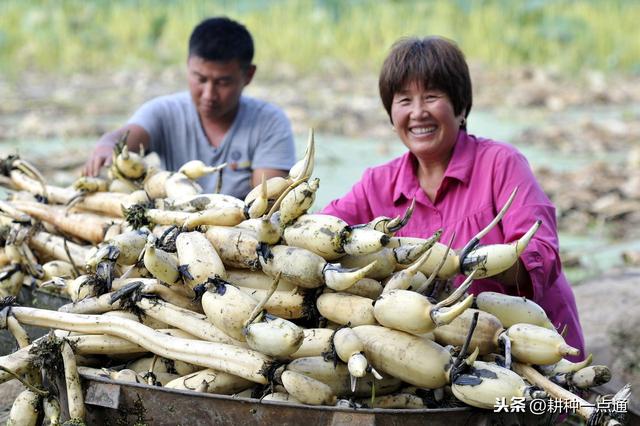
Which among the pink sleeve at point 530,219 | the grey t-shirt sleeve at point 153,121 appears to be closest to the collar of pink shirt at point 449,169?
the pink sleeve at point 530,219

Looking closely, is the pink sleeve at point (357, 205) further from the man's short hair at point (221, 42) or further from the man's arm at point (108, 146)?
the man's short hair at point (221, 42)

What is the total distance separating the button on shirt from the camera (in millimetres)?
2832

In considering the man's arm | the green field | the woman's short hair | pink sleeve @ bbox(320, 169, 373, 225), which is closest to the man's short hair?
the man's arm

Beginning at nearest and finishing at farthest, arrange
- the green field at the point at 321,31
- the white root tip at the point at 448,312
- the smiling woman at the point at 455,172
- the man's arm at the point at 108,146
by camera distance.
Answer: the white root tip at the point at 448,312, the smiling woman at the point at 455,172, the man's arm at the point at 108,146, the green field at the point at 321,31

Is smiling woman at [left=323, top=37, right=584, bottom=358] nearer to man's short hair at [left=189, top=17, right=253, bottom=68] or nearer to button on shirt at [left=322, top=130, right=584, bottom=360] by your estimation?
button on shirt at [left=322, top=130, right=584, bottom=360]

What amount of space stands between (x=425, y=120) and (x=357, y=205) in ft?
1.43

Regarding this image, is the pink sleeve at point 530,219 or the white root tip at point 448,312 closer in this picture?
the white root tip at point 448,312

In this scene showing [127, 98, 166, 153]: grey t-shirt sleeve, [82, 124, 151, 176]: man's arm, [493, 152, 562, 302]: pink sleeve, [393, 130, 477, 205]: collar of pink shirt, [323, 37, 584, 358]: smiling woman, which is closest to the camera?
[493, 152, 562, 302]: pink sleeve

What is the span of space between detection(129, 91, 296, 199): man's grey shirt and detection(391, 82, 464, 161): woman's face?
4.51ft

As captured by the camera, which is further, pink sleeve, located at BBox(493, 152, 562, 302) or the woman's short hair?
the woman's short hair

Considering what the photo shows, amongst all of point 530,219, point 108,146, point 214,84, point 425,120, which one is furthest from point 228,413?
point 214,84

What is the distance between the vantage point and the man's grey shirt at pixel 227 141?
439 centimetres

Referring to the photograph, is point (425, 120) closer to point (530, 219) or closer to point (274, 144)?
point (530, 219)

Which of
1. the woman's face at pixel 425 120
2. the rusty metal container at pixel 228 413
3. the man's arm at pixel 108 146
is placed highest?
the woman's face at pixel 425 120
